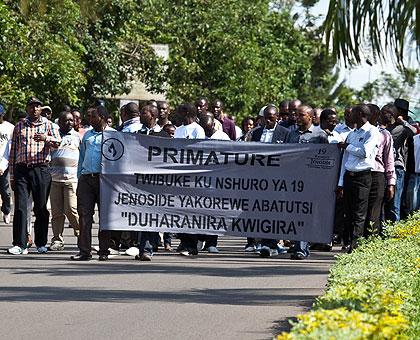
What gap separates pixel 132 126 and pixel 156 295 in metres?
5.26

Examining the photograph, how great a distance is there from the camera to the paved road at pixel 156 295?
10.3m

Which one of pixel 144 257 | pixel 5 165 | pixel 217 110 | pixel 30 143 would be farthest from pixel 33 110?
pixel 217 110

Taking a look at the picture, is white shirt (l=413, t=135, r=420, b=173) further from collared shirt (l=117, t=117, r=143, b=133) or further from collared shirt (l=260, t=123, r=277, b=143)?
collared shirt (l=117, t=117, r=143, b=133)

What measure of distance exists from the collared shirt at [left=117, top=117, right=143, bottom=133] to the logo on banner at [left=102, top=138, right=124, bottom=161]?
45cm

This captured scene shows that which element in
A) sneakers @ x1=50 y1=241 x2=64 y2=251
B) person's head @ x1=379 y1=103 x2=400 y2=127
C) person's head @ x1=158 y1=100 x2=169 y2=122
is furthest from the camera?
person's head @ x1=158 y1=100 x2=169 y2=122

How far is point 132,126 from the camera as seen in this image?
17.5 m

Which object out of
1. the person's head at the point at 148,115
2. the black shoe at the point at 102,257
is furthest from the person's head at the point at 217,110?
the black shoe at the point at 102,257

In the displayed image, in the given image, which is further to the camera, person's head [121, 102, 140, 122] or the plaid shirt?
person's head [121, 102, 140, 122]

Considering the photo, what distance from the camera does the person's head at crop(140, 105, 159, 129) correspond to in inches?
677

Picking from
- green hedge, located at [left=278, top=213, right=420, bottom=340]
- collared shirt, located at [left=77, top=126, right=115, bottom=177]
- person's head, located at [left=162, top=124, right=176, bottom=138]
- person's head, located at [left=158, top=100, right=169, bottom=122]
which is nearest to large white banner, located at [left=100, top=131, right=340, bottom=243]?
collared shirt, located at [left=77, top=126, right=115, bottom=177]

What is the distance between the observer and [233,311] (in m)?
11.4

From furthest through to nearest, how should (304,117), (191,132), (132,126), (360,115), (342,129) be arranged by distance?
(342,129)
(191,132)
(132,126)
(304,117)
(360,115)

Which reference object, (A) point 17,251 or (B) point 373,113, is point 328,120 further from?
(A) point 17,251

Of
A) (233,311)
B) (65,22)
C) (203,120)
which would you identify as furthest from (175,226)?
(65,22)
